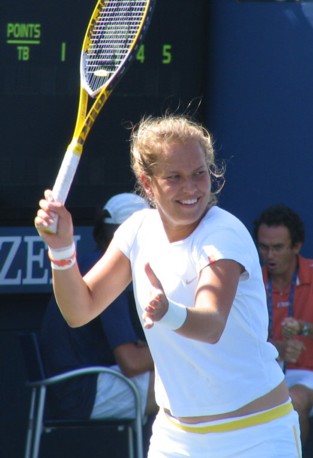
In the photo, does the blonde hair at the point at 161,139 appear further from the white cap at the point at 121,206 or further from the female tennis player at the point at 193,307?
the white cap at the point at 121,206

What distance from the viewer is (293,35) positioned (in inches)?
205

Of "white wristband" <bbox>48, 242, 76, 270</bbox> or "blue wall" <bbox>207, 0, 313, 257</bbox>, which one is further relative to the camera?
"blue wall" <bbox>207, 0, 313, 257</bbox>

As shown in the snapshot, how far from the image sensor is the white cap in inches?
182

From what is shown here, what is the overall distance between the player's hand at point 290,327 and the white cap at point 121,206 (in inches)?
31.4

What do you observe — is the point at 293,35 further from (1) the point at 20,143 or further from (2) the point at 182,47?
(1) the point at 20,143

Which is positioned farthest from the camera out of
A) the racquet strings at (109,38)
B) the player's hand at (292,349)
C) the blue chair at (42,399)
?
the player's hand at (292,349)

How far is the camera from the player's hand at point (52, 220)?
8.89ft

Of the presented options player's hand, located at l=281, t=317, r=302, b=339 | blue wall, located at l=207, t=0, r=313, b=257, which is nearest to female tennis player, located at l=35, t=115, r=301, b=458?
player's hand, located at l=281, t=317, r=302, b=339

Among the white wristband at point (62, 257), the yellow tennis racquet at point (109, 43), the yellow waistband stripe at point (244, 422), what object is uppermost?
the yellow tennis racquet at point (109, 43)

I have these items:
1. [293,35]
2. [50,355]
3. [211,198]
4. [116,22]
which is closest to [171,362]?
[211,198]

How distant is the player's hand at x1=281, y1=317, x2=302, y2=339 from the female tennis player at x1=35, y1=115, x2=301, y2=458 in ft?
6.27

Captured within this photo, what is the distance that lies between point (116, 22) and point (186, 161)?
3.00ft

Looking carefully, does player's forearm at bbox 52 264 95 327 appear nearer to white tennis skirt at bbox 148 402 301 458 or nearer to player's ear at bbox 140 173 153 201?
player's ear at bbox 140 173 153 201

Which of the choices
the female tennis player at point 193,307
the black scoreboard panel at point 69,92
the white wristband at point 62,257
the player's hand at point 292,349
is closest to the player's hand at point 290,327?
the player's hand at point 292,349
